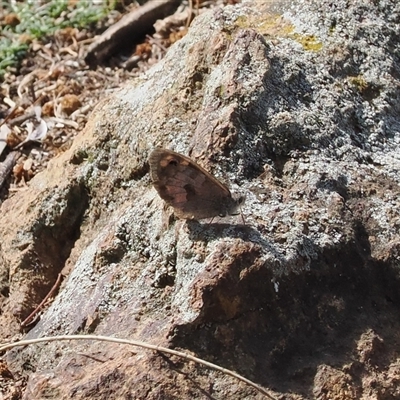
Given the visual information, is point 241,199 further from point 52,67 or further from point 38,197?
point 52,67

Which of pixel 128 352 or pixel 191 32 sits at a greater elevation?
pixel 191 32

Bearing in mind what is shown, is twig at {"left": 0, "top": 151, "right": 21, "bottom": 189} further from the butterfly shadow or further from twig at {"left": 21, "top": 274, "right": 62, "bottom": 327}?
the butterfly shadow

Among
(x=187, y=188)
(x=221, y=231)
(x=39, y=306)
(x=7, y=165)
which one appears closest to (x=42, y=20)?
(x=7, y=165)

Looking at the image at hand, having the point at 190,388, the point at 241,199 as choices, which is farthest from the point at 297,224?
the point at 190,388

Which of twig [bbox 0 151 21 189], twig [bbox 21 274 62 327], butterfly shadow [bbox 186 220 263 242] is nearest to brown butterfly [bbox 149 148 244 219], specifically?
butterfly shadow [bbox 186 220 263 242]

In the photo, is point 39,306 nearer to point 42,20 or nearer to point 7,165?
point 7,165

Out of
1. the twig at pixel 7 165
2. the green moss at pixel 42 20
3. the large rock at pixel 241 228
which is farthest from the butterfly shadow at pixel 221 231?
the green moss at pixel 42 20

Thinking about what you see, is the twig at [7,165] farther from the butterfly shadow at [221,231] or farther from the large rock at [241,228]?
the butterfly shadow at [221,231]
